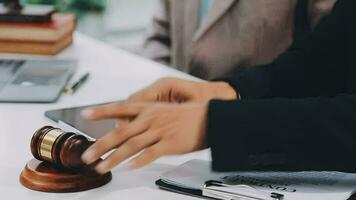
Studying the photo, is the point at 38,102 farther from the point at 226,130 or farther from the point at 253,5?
the point at 253,5

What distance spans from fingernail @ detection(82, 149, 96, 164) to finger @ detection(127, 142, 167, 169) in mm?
50

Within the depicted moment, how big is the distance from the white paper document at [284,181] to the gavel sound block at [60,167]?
10 cm

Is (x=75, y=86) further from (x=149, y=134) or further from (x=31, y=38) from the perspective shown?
(x=149, y=134)

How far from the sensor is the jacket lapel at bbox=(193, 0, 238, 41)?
169 centimetres

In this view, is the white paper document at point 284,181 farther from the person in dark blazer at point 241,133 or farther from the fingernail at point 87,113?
the fingernail at point 87,113

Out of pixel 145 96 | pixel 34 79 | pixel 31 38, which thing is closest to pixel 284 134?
pixel 145 96

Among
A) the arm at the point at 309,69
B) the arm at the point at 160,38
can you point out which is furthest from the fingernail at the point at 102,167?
the arm at the point at 160,38

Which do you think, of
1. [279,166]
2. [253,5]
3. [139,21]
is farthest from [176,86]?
[139,21]

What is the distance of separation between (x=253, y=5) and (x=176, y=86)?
650mm

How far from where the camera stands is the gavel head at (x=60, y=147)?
2.76ft

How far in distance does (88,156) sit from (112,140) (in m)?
0.04

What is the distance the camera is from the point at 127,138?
835 millimetres

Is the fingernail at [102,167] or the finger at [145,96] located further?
the finger at [145,96]

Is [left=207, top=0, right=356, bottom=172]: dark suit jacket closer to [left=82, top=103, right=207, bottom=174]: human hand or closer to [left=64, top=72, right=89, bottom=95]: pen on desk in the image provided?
[left=82, top=103, right=207, bottom=174]: human hand
